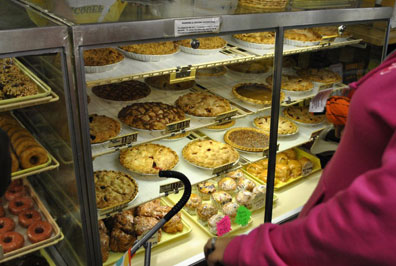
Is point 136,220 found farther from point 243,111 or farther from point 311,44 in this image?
point 311,44

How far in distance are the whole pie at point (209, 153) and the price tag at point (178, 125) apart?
0.98ft

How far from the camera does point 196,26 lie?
6.64ft

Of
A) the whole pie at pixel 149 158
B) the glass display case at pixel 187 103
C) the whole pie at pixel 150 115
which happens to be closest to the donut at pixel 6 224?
the glass display case at pixel 187 103

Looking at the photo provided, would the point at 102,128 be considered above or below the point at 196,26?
below

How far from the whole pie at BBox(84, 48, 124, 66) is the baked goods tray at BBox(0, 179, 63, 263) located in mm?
888

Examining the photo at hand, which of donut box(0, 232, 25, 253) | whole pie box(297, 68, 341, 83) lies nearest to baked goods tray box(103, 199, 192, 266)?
donut box(0, 232, 25, 253)

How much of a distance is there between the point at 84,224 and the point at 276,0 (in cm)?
171

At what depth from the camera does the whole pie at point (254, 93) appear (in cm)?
302

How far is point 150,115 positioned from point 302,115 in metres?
1.57

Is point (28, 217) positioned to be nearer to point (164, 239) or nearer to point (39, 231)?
point (39, 231)

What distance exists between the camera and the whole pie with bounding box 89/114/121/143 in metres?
2.29

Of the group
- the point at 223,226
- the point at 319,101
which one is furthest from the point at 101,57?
the point at 319,101

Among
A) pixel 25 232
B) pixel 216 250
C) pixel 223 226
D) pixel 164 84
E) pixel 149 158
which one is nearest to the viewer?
pixel 216 250

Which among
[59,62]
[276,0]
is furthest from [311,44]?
[59,62]
